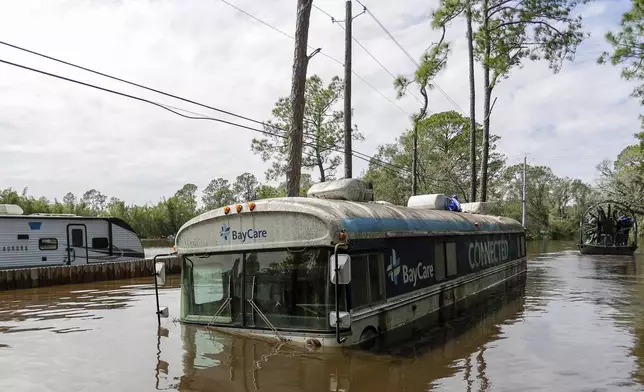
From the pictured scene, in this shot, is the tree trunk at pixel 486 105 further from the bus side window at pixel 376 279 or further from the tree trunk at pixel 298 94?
the bus side window at pixel 376 279

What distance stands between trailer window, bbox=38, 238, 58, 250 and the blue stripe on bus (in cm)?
1878

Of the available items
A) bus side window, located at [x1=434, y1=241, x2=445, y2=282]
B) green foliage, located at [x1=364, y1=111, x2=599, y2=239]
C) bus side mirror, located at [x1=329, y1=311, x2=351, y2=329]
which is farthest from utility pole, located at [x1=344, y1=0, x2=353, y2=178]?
green foliage, located at [x1=364, y1=111, x2=599, y2=239]

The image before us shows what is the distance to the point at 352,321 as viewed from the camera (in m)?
8.77

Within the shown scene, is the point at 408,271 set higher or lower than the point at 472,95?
lower

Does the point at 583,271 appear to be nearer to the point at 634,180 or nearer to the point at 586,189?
the point at 634,180

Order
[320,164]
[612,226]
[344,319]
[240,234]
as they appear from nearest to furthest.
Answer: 1. [344,319]
2. [240,234]
3. [612,226]
4. [320,164]

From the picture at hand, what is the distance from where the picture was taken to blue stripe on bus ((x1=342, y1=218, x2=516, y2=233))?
9226mm

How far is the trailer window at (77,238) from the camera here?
2612 centimetres

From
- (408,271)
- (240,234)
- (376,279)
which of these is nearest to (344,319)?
(376,279)

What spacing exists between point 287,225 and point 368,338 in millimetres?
2296

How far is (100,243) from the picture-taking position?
89.4 ft

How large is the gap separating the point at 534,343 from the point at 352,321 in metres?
3.94

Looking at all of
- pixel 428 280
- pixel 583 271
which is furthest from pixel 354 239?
pixel 583 271

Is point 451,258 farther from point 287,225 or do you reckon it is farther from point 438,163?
point 438,163
